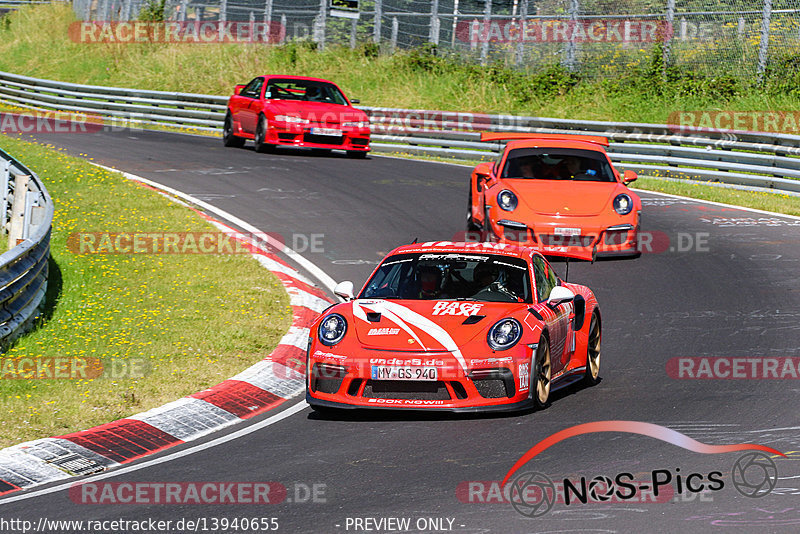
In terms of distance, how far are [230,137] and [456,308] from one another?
17.5 m

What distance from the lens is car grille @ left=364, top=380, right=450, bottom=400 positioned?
24.9ft

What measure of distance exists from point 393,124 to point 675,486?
20.5 m

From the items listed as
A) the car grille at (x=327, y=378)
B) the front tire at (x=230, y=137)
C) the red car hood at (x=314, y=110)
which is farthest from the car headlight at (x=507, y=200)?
the front tire at (x=230, y=137)

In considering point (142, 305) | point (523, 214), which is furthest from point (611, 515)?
point (523, 214)

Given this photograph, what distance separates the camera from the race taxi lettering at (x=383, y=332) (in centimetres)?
788

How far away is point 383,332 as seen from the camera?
7906mm

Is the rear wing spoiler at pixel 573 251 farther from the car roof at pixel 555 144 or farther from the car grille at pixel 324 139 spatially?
the car grille at pixel 324 139

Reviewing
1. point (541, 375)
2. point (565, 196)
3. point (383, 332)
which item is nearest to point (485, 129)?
point (565, 196)

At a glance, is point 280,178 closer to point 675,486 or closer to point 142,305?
point 142,305

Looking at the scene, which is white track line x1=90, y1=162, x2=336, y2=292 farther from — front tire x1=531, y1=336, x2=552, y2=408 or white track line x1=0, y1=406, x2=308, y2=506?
front tire x1=531, y1=336, x2=552, y2=408

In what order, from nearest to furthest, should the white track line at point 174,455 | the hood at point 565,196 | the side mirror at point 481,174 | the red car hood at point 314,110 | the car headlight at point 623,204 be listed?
1. the white track line at point 174,455
2. the hood at point 565,196
3. the car headlight at point 623,204
4. the side mirror at point 481,174
5. the red car hood at point 314,110

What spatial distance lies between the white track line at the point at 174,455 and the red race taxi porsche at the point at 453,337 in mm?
326

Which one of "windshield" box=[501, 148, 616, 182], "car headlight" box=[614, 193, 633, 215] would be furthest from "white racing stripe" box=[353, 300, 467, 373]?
"windshield" box=[501, 148, 616, 182]

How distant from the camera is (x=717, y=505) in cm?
571
